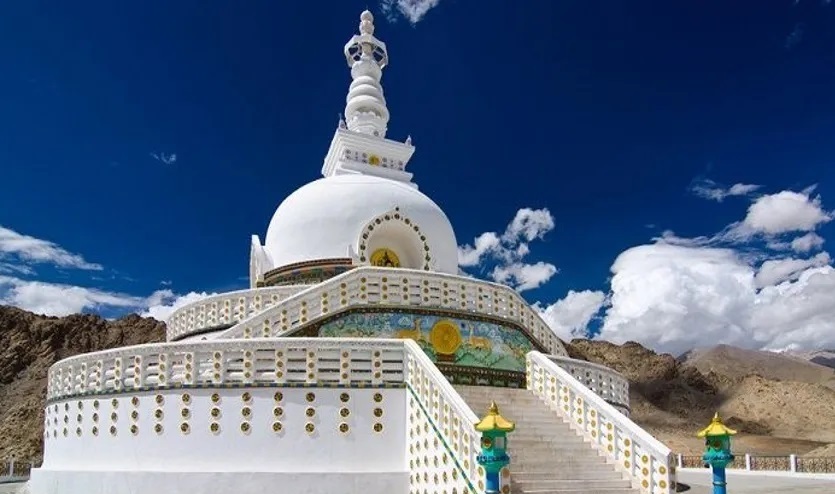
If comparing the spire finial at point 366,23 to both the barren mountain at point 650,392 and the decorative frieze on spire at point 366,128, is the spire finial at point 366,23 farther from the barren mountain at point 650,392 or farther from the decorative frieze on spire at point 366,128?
the barren mountain at point 650,392

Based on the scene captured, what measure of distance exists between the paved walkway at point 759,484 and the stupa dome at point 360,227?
8.01 meters

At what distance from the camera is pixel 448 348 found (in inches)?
560

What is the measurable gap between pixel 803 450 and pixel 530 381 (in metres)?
44.1

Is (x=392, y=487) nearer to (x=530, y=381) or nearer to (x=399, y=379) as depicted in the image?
(x=399, y=379)

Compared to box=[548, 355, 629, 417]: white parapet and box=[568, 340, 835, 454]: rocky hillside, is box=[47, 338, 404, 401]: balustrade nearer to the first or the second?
box=[548, 355, 629, 417]: white parapet

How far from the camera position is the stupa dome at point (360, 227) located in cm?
1908

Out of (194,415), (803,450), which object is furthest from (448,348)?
(803,450)

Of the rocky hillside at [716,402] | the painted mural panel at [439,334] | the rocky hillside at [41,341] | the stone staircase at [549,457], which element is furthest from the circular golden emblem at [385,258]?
the rocky hillside at [41,341]

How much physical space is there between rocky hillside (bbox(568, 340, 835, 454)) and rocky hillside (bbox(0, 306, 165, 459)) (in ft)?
120

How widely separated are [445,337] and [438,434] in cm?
363

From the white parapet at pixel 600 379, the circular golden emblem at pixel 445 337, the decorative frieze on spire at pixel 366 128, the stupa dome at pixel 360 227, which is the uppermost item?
the decorative frieze on spire at pixel 366 128

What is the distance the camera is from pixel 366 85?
25984 millimetres

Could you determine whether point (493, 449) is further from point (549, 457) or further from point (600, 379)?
point (600, 379)

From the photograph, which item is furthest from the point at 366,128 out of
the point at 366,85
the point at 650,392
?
the point at 650,392
